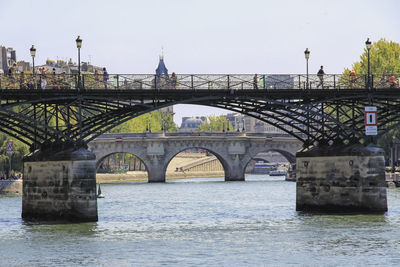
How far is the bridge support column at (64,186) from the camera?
55625 mm

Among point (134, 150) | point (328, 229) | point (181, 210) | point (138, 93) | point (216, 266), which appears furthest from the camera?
point (134, 150)

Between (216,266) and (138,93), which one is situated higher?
(138,93)

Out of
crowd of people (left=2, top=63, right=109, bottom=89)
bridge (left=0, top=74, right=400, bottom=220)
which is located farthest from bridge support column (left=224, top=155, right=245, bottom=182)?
crowd of people (left=2, top=63, right=109, bottom=89)

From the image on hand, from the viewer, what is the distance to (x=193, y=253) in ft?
146

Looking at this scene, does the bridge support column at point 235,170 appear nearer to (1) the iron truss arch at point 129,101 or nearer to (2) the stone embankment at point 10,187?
(2) the stone embankment at point 10,187

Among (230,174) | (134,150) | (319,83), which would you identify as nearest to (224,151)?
(230,174)

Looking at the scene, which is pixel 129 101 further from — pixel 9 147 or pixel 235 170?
pixel 235 170

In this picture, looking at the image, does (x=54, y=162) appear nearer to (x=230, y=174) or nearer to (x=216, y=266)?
(x=216, y=266)

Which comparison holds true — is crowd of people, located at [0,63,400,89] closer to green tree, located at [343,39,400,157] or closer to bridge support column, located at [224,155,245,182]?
green tree, located at [343,39,400,157]

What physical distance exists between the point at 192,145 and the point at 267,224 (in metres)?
82.6

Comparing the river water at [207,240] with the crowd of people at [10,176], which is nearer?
the river water at [207,240]

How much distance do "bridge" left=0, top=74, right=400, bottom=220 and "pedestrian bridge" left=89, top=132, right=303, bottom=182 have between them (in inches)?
2879

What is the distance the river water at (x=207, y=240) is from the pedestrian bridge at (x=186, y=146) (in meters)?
65.4

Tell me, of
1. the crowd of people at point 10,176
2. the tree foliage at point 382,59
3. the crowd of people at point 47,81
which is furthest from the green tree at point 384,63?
the crowd of people at point 47,81
